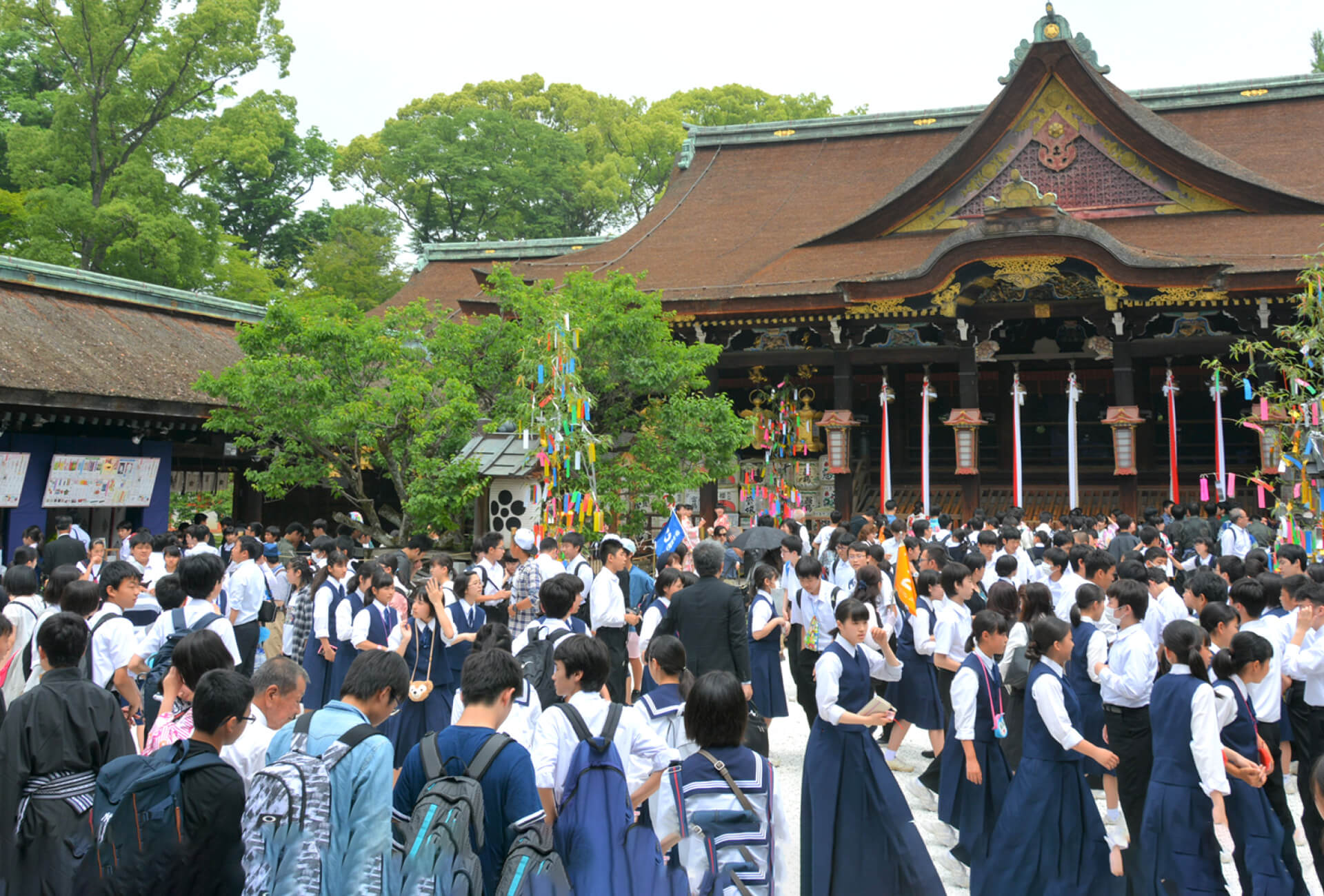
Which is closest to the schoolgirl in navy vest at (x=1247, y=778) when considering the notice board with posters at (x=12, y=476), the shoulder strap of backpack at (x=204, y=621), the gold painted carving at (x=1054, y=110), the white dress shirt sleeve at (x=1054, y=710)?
the white dress shirt sleeve at (x=1054, y=710)

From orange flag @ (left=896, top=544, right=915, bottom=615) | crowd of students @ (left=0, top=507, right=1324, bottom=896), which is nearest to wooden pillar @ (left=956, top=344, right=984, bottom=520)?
crowd of students @ (left=0, top=507, right=1324, bottom=896)

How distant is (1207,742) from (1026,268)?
12.1 metres

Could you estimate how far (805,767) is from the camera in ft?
14.7

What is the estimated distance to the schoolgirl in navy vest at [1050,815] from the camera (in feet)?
14.3

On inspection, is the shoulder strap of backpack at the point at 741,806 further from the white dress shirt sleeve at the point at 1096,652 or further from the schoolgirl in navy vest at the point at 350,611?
the schoolgirl in navy vest at the point at 350,611

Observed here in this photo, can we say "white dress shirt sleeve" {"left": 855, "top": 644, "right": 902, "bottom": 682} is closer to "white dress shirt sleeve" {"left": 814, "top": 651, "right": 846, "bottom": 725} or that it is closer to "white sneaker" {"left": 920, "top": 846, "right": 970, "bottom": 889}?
"white dress shirt sleeve" {"left": 814, "top": 651, "right": 846, "bottom": 725}

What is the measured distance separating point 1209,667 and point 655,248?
15846 mm

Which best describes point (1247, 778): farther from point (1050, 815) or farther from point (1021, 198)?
point (1021, 198)

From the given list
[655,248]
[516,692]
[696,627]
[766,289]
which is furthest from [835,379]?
[516,692]

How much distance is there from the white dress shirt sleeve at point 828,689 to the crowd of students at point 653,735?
0.05ft

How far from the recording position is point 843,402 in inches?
667

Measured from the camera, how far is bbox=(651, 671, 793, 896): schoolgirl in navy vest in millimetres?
3516

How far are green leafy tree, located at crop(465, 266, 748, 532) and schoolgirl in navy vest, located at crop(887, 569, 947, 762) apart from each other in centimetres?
578

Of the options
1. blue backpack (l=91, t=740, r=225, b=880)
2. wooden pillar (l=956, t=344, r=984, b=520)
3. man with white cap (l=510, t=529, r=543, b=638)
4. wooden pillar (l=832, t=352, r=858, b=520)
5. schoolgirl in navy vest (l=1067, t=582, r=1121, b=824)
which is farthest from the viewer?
wooden pillar (l=832, t=352, r=858, b=520)
